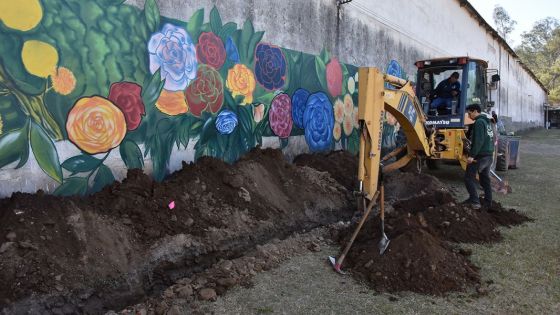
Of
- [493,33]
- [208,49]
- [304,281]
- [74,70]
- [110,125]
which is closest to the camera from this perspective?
[304,281]

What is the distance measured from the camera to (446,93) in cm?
1029

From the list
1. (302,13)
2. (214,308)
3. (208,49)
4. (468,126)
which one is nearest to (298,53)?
(302,13)

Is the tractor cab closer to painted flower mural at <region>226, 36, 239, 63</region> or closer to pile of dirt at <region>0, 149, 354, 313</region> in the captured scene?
pile of dirt at <region>0, 149, 354, 313</region>

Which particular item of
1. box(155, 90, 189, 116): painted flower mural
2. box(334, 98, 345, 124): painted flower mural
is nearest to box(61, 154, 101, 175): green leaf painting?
box(155, 90, 189, 116): painted flower mural

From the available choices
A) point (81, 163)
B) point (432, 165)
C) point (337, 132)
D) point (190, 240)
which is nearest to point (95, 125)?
point (81, 163)

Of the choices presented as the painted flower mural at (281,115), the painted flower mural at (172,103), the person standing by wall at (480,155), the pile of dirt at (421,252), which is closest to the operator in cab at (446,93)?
the person standing by wall at (480,155)

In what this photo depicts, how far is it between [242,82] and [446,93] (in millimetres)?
5446

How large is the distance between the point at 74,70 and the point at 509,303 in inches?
219

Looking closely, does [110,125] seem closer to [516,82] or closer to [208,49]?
[208,49]

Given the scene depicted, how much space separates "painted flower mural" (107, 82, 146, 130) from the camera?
18.6 feet

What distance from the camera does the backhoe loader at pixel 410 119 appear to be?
5.43m

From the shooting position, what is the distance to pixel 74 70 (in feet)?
17.1

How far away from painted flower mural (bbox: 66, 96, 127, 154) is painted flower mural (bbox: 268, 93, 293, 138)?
11.3 feet

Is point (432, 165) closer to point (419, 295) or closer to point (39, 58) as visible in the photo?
point (419, 295)
